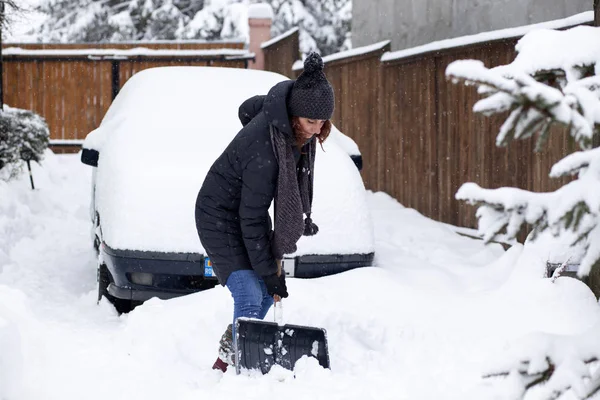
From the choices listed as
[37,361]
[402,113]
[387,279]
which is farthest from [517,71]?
[402,113]

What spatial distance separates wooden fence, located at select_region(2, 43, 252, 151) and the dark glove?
1203 centimetres

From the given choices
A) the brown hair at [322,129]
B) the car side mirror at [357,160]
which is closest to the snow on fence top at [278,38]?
the car side mirror at [357,160]

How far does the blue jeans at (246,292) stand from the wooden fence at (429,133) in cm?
304

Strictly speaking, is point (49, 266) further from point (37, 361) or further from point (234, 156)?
point (234, 156)

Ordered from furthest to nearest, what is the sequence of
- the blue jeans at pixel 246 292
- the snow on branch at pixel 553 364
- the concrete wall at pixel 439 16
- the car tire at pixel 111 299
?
the concrete wall at pixel 439 16 → the car tire at pixel 111 299 → the blue jeans at pixel 246 292 → the snow on branch at pixel 553 364

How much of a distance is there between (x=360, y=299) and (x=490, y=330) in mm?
780

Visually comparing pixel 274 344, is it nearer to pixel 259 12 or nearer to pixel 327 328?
pixel 327 328

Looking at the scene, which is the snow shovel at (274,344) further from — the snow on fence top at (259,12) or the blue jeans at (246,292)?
the snow on fence top at (259,12)

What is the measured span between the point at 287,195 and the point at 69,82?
12599 mm

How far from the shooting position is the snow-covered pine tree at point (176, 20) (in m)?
24.1

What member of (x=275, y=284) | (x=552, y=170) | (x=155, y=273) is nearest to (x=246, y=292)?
(x=275, y=284)

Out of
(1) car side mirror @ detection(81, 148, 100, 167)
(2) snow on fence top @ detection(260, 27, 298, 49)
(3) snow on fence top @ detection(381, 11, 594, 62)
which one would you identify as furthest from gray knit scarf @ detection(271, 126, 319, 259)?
(2) snow on fence top @ detection(260, 27, 298, 49)

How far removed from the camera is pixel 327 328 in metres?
4.68

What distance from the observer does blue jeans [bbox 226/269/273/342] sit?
379cm
